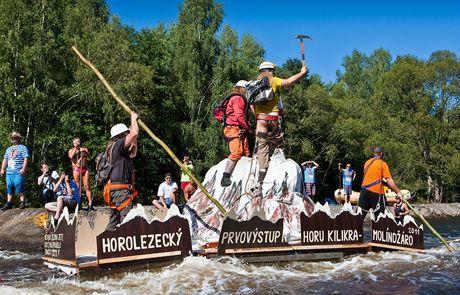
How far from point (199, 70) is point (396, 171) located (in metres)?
16.8

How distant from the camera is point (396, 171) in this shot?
1705 inches

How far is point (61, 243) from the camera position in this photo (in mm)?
8469

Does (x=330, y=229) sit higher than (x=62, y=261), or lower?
higher

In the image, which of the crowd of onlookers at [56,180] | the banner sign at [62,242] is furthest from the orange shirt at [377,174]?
the banner sign at [62,242]

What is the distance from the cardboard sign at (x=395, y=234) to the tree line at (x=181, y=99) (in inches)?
605

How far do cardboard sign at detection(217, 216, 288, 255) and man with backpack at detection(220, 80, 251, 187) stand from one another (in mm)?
2276

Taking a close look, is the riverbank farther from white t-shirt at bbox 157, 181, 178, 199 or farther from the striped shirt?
white t-shirt at bbox 157, 181, 178, 199

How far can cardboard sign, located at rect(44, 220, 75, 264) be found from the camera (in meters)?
8.18

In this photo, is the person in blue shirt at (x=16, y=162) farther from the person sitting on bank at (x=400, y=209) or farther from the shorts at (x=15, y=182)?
the person sitting on bank at (x=400, y=209)

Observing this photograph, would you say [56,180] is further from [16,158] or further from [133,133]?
[133,133]

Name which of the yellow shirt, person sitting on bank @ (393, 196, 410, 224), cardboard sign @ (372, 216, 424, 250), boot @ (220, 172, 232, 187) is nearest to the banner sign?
boot @ (220, 172, 232, 187)

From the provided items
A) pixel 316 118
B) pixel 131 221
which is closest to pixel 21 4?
pixel 131 221

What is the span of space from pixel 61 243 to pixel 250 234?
2865mm

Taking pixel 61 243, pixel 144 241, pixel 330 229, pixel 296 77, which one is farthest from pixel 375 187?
pixel 61 243
